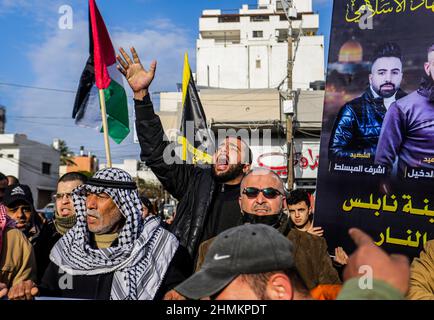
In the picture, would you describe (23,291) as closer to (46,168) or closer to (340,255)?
(340,255)

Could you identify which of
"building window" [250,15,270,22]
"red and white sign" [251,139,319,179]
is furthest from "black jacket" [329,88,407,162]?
"building window" [250,15,270,22]

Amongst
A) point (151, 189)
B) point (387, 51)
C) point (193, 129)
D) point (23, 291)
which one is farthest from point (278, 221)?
point (151, 189)

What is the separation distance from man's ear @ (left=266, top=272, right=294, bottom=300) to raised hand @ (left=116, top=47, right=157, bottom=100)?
2482 millimetres

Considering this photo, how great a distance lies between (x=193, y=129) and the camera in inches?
308

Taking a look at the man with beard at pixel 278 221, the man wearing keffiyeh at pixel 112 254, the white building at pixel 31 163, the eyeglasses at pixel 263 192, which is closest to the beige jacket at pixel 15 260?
the man wearing keffiyeh at pixel 112 254

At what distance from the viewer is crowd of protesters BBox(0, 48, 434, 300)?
1496mm

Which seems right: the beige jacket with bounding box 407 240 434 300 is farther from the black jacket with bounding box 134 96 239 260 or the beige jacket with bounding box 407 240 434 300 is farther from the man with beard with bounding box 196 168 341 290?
the black jacket with bounding box 134 96 239 260

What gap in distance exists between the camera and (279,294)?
147 cm

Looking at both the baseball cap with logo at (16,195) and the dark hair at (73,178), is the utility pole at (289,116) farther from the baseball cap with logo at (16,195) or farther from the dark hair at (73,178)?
the baseball cap with logo at (16,195)

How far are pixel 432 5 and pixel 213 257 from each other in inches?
124

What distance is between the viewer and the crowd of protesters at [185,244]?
4.91 feet

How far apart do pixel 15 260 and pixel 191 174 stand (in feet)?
4.89
